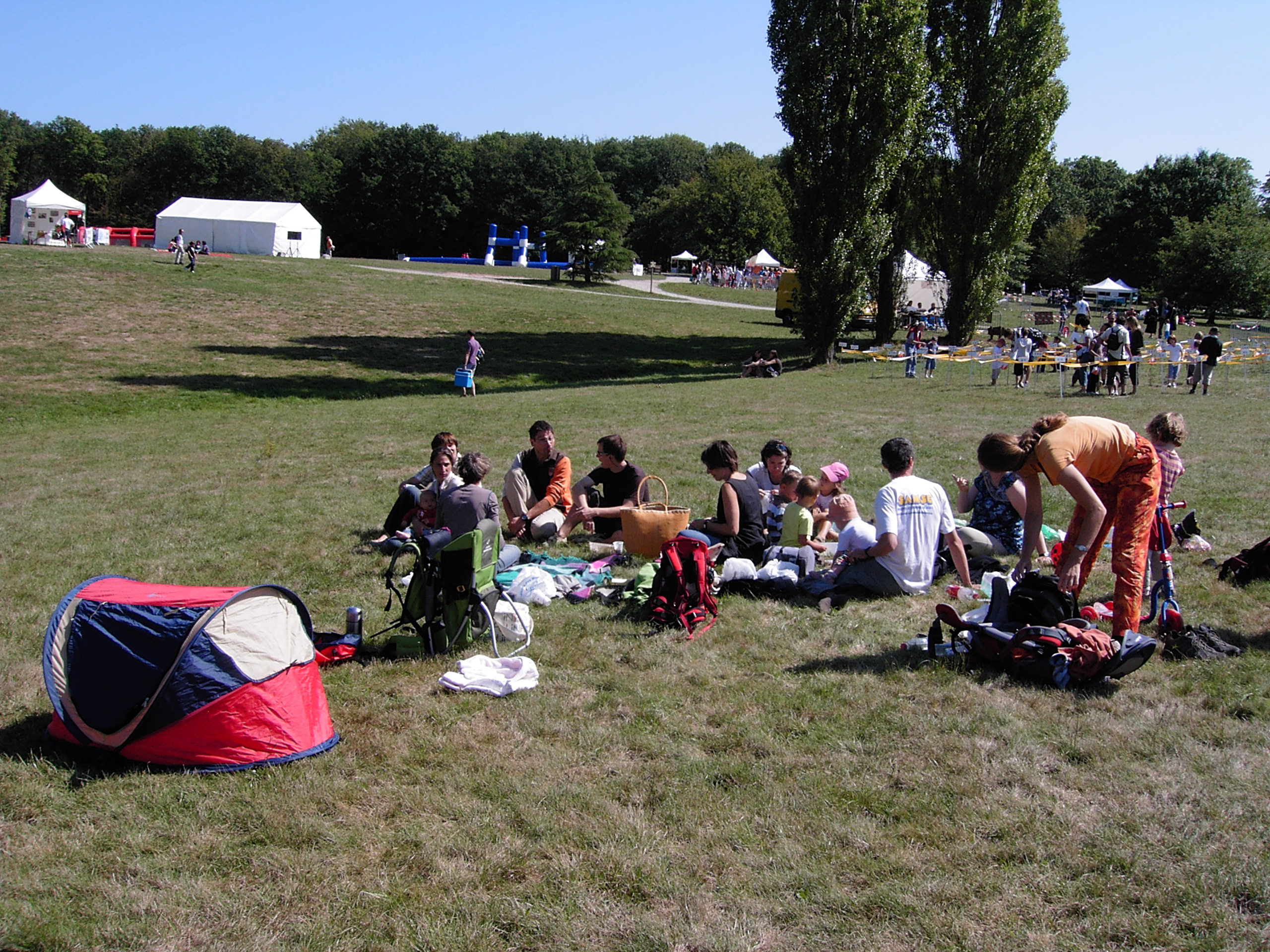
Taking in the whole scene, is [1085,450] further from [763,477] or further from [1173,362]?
[1173,362]

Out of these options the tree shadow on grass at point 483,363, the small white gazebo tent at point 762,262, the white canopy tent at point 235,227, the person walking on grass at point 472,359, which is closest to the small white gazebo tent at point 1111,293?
the small white gazebo tent at point 762,262

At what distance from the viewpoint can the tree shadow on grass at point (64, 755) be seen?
4453 mm

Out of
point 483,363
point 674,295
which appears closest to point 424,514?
point 483,363

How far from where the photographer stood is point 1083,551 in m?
5.41

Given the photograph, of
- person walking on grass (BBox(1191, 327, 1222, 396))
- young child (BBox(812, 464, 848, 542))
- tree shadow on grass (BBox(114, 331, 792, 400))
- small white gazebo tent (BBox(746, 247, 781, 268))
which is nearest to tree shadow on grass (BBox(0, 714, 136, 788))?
young child (BBox(812, 464, 848, 542))

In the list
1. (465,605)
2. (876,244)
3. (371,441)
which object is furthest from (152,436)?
(876,244)

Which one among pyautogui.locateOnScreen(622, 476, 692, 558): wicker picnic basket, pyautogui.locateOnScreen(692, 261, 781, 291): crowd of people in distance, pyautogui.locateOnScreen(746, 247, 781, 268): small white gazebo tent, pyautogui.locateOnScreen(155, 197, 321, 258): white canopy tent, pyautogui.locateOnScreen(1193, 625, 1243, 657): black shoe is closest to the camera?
pyautogui.locateOnScreen(1193, 625, 1243, 657): black shoe

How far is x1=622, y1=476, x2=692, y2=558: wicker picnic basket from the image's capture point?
771 centimetres

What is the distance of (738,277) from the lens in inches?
2491

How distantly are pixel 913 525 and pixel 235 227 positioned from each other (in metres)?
55.5

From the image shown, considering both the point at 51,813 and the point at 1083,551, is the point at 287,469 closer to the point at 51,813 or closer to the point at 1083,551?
the point at 51,813

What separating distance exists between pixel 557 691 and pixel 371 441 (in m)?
10.3

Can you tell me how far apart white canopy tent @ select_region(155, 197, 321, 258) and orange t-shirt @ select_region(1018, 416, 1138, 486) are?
180 feet

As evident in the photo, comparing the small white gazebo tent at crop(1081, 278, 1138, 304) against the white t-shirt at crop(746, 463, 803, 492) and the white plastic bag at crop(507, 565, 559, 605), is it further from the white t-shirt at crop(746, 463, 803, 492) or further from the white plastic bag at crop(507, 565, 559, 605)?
the white plastic bag at crop(507, 565, 559, 605)
